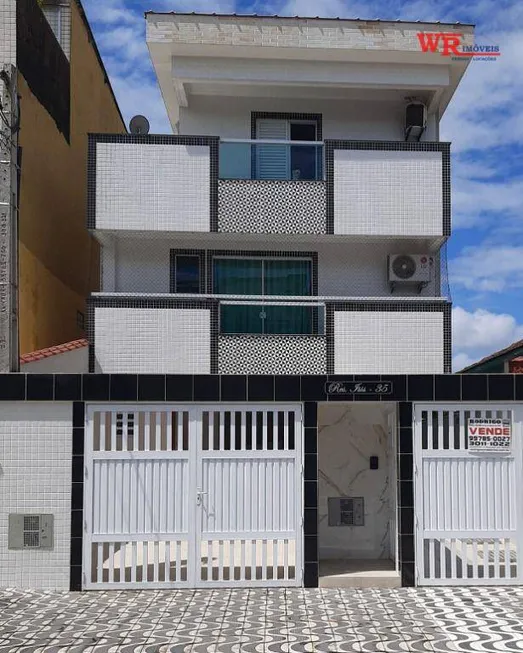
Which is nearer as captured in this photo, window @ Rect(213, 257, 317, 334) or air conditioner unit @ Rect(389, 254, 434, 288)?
air conditioner unit @ Rect(389, 254, 434, 288)

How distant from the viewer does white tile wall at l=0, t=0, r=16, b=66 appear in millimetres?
10672

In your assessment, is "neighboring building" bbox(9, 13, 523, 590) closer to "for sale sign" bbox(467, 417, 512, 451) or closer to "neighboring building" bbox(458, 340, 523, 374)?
"for sale sign" bbox(467, 417, 512, 451)

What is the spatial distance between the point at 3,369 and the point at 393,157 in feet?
23.7

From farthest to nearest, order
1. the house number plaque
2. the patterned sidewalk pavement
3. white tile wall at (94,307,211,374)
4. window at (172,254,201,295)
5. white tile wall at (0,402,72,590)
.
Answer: window at (172,254,201,295) < white tile wall at (94,307,211,374) < the house number plaque < white tile wall at (0,402,72,590) < the patterned sidewalk pavement

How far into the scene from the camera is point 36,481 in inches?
346

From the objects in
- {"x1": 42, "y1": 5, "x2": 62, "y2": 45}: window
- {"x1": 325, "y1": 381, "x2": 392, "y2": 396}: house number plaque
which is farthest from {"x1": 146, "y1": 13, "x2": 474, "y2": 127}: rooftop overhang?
{"x1": 325, "y1": 381, "x2": 392, "y2": 396}: house number plaque

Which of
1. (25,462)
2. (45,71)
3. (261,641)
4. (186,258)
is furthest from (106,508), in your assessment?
(45,71)

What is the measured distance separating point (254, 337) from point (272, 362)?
52cm

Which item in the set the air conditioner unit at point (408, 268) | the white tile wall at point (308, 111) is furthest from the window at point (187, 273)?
the air conditioner unit at point (408, 268)

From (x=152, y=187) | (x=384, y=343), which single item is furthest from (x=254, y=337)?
(x=152, y=187)

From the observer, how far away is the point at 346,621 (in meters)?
7.54

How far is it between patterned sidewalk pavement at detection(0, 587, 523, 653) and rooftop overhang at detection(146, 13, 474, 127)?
8.67 m

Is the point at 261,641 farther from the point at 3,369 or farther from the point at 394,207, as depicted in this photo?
the point at 394,207

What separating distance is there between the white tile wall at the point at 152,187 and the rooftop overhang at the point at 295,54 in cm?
176
